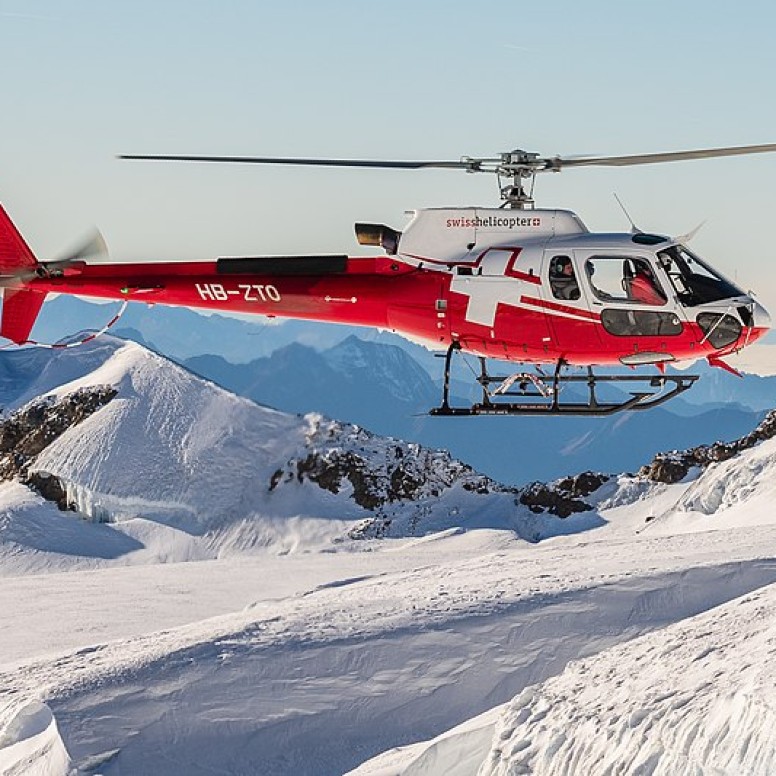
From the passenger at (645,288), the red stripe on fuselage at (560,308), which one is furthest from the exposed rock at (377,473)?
the passenger at (645,288)

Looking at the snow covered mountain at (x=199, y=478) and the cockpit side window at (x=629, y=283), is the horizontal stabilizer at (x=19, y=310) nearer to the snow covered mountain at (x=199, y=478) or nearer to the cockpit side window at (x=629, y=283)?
the cockpit side window at (x=629, y=283)

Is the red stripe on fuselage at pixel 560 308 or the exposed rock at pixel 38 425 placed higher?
the exposed rock at pixel 38 425

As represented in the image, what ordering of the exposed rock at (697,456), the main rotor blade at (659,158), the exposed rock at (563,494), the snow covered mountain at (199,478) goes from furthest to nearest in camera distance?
the exposed rock at (697,456)
the exposed rock at (563,494)
the snow covered mountain at (199,478)
the main rotor blade at (659,158)

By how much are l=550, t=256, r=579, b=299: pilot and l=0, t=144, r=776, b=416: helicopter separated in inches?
0.6

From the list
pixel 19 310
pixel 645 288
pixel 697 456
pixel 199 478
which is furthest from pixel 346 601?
pixel 697 456

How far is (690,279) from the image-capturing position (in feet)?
61.3

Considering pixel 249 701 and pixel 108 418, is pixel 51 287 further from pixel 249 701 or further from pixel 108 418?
pixel 108 418

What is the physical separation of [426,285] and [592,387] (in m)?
3.01

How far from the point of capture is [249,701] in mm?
27062

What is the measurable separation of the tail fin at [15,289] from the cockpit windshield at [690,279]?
10.4m

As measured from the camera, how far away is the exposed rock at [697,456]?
→ 5528 centimetres

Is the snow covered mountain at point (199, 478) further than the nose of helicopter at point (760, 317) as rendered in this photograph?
Yes

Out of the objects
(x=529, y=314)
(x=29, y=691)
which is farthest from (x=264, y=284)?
(x=29, y=691)

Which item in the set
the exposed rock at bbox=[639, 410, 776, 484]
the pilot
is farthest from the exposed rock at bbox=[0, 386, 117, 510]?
the pilot
